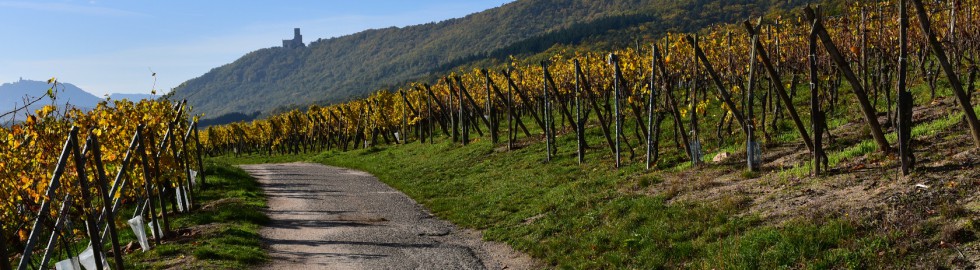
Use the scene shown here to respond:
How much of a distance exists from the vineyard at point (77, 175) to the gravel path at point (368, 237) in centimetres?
272

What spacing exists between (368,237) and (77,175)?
213 inches

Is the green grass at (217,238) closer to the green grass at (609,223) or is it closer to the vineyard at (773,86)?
the green grass at (609,223)

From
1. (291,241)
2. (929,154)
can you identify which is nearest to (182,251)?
(291,241)

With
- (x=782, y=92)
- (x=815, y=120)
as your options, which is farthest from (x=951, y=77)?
Answer: (x=782, y=92)

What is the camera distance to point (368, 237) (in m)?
13.7

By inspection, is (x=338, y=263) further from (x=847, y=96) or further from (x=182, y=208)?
(x=847, y=96)

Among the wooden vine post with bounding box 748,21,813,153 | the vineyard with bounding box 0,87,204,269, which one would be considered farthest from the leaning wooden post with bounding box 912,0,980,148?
the vineyard with bounding box 0,87,204,269

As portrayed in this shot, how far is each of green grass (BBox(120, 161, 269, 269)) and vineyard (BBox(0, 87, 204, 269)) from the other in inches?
24.4

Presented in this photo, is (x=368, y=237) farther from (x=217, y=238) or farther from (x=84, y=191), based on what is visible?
(x=84, y=191)

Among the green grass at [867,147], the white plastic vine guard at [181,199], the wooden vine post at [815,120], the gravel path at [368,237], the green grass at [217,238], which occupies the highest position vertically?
the wooden vine post at [815,120]

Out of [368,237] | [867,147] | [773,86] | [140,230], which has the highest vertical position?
[773,86]

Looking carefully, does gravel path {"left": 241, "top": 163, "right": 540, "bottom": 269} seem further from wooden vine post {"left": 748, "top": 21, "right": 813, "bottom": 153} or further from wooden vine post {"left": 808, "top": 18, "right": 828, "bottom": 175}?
wooden vine post {"left": 748, "top": 21, "right": 813, "bottom": 153}

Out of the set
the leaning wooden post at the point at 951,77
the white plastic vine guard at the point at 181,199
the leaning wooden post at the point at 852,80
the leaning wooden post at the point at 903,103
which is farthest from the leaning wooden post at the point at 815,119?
the white plastic vine guard at the point at 181,199

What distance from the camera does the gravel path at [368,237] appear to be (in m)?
11.5
